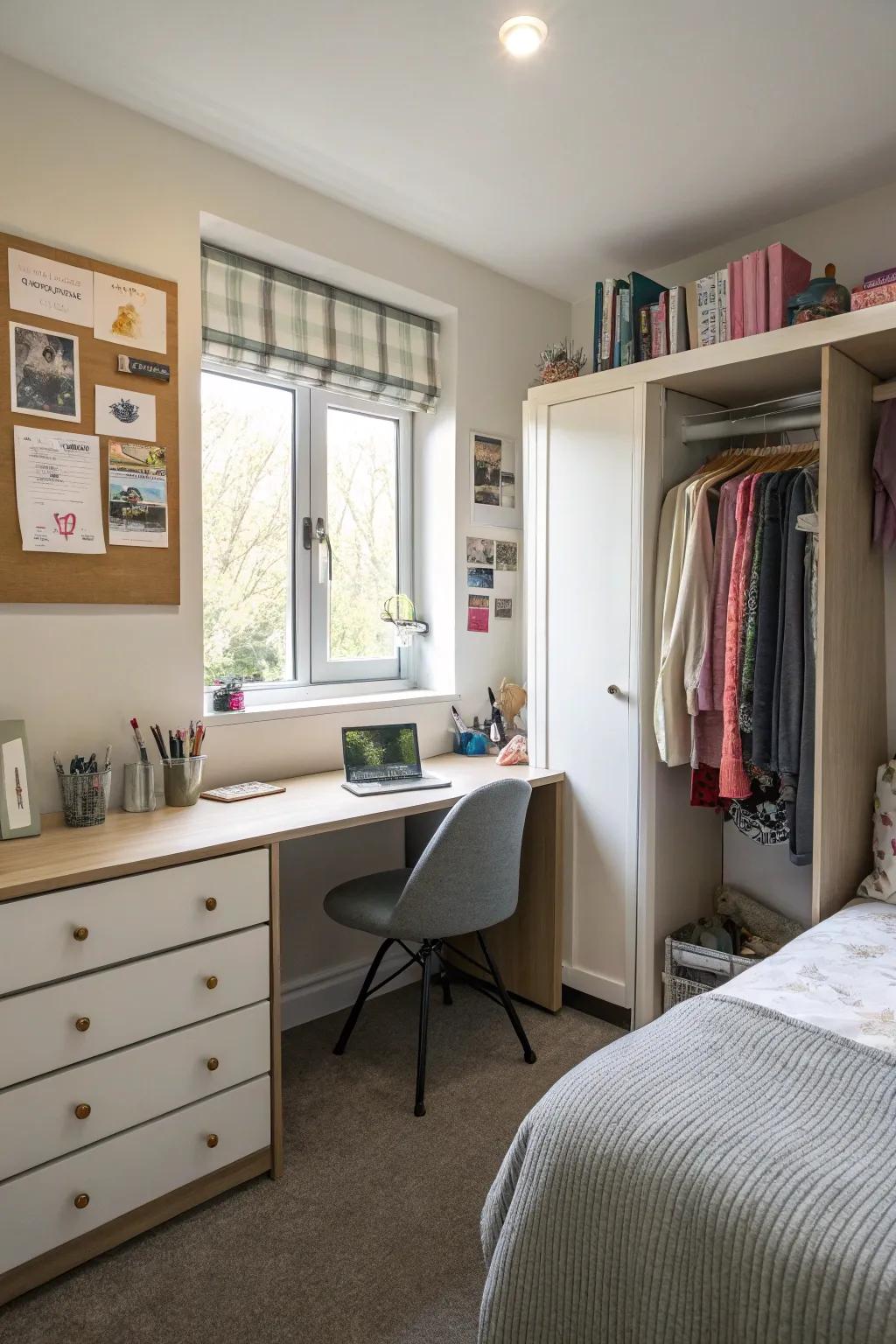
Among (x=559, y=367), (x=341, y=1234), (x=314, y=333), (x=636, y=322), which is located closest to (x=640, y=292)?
(x=636, y=322)

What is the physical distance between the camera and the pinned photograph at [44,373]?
199cm

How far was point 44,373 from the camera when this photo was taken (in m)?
2.03

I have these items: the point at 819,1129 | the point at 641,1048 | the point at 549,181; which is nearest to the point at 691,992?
the point at 641,1048

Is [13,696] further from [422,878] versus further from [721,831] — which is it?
[721,831]

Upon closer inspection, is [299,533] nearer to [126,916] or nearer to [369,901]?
[369,901]

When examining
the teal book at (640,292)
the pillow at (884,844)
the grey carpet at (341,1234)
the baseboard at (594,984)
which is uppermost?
the teal book at (640,292)

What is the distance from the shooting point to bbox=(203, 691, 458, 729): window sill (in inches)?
97.7

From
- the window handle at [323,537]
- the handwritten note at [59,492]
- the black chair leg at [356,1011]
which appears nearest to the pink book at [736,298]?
the window handle at [323,537]

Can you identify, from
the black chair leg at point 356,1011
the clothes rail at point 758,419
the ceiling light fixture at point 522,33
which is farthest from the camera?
the black chair leg at point 356,1011

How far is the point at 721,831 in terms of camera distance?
290cm

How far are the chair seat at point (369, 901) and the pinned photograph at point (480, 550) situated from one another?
1206 mm

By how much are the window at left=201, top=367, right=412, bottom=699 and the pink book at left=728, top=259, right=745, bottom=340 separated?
1.25 m

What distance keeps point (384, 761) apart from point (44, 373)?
1.38m

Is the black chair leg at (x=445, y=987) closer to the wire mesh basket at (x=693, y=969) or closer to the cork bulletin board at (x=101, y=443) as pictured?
the wire mesh basket at (x=693, y=969)
